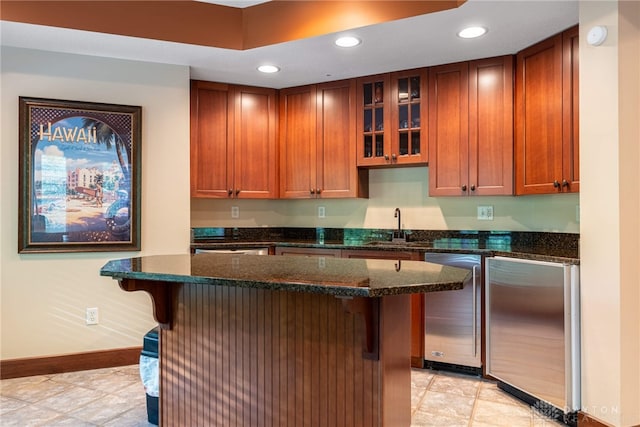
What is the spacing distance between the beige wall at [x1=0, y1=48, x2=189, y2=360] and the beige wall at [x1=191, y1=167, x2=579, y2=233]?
0.71 m

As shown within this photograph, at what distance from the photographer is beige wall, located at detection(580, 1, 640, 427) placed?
7.19 ft

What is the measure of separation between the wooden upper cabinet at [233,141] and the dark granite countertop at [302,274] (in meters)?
1.82

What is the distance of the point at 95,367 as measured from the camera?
3295 mm

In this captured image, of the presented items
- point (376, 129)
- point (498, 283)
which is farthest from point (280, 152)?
point (498, 283)

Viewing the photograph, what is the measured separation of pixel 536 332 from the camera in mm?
2584

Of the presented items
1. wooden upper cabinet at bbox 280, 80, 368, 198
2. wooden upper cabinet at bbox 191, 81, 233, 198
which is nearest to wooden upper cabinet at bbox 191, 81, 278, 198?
wooden upper cabinet at bbox 191, 81, 233, 198

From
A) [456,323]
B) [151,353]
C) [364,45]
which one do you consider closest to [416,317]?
[456,323]

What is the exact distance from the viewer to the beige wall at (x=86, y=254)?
3096 millimetres

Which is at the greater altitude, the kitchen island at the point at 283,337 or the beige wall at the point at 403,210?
the beige wall at the point at 403,210

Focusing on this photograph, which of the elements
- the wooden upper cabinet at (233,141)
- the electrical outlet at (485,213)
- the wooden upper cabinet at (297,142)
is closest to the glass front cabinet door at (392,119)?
the wooden upper cabinet at (297,142)

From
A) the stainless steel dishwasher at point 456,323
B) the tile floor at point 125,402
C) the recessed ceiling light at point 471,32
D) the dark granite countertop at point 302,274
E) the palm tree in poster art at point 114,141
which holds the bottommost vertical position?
the tile floor at point 125,402

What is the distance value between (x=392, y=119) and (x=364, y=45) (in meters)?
0.74

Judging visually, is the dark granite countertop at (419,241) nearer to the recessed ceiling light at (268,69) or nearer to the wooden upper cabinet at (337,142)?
the wooden upper cabinet at (337,142)

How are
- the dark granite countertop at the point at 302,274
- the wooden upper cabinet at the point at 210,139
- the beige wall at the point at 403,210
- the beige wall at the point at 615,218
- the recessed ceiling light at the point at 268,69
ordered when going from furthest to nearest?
the wooden upper cabinet at the point at 210,139
the recessed ceiling light at the point at 268,69
the beige wall at the point at 403,210
the beige wall at the point at 615,218
the dark granite countertop at the point at 302,274
